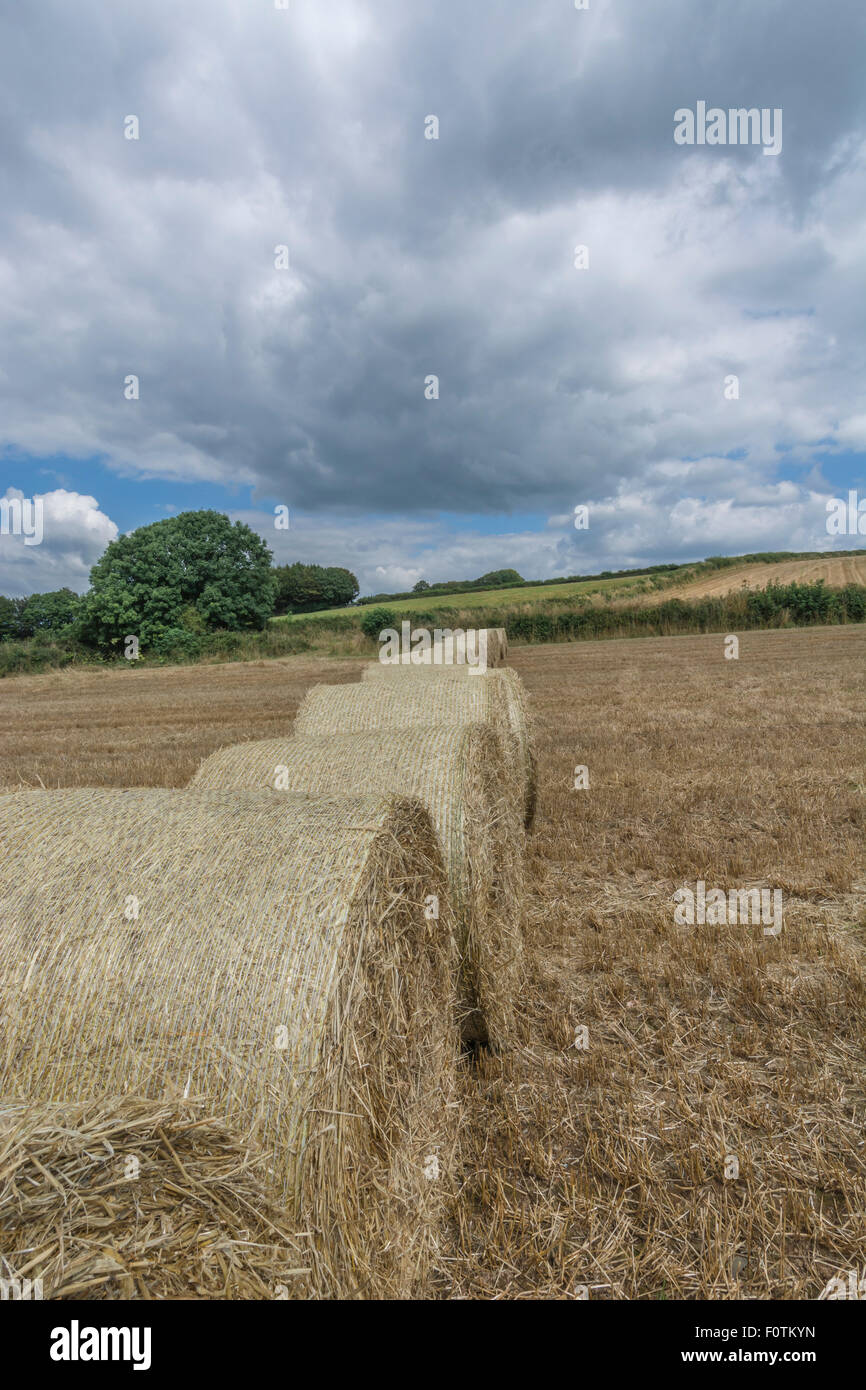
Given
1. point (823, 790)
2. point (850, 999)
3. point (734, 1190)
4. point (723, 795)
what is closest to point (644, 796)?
point (723, 795)

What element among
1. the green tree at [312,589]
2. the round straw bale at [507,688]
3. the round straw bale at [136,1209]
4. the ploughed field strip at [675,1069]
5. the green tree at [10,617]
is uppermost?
the green tree at [312,589]

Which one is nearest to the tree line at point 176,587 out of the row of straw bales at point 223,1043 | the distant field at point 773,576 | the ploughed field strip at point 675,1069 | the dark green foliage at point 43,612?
the dark green foliage at point 43,612

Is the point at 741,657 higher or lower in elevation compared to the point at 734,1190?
higher

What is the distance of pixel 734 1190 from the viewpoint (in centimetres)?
263

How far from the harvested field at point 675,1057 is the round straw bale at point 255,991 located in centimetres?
44

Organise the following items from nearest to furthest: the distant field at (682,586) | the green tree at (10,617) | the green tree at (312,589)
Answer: the distant field at (682,586) < the green tree at (10,617) < the green tree at (312,589)

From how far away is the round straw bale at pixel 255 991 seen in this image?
1907 mm

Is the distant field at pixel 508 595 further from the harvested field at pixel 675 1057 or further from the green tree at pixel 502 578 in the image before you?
the harvested field at pixel 675 1057

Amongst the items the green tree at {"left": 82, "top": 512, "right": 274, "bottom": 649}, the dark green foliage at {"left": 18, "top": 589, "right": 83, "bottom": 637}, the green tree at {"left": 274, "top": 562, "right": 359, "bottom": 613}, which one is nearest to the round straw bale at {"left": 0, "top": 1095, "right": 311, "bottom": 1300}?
the green tree at {"left": 82, "top": 512, "right": 274, "bottom": 649}

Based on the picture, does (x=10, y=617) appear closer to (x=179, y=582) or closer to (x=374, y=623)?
(x=179, y=582)

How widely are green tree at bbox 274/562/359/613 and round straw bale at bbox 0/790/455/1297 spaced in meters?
67.9

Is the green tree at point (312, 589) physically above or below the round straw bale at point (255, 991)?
above
